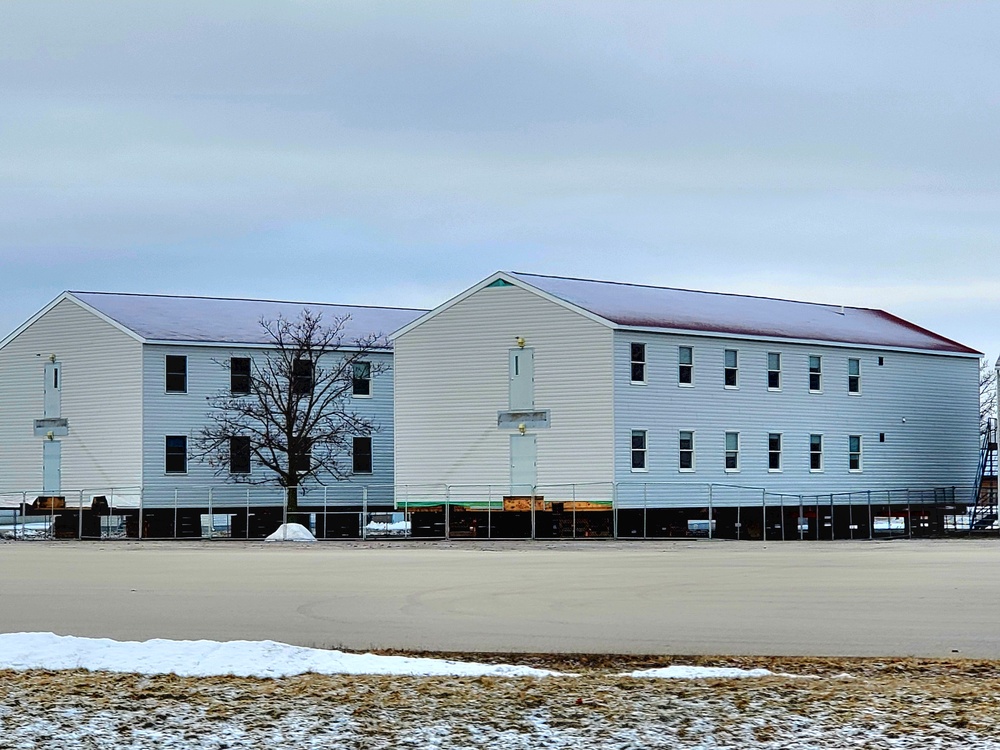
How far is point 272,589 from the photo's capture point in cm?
2564

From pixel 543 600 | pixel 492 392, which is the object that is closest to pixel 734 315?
pixel 492 392

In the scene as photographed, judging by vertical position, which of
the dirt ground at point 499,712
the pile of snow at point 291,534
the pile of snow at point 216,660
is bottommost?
the pile of snow at point 291,534

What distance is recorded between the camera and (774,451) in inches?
2218

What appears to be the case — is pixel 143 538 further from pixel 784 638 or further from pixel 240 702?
pixel 240 702

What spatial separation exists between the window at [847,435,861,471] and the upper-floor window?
6.21m

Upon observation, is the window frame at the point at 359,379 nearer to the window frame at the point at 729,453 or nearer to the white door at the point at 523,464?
the white door at the point at 523,464

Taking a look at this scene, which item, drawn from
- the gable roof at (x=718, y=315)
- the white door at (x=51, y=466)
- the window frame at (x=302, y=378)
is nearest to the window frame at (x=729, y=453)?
the gable roof at (x=718, y=315)

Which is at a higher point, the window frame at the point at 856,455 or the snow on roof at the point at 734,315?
the snow on roof at the point at 734,315

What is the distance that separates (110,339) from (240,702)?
49954 mm

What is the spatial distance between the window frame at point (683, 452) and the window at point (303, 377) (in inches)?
573

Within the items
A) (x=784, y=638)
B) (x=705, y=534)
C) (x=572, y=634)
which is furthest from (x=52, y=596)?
(x=705, y=534)

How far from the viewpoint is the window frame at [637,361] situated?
5203 cm

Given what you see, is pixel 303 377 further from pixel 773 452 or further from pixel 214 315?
pixel 773 452

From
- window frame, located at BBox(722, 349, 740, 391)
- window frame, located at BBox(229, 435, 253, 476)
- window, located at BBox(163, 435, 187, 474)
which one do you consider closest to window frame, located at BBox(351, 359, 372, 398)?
window frame, located at BBox(229, 435, 253, 476)
